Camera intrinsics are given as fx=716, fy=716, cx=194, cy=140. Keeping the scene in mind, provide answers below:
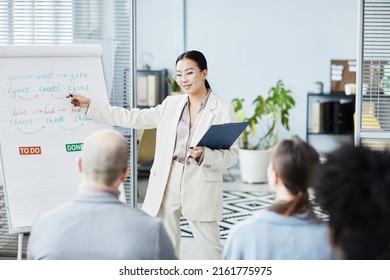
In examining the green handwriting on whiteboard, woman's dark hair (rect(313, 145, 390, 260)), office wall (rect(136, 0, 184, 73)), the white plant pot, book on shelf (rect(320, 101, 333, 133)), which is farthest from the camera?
office wall (rect(136, 0, 184, 73))

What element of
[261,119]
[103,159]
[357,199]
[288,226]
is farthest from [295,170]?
[261,119]

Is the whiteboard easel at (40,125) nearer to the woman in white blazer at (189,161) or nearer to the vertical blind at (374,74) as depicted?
the woman in white blazer at (189,161)

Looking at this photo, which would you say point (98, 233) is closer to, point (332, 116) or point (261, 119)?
point (261, 119)

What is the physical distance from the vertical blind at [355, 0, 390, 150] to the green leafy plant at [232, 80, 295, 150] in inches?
139

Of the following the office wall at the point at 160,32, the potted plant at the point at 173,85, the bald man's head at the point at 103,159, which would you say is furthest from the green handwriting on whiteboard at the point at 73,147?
the office wall at the point at 160,32

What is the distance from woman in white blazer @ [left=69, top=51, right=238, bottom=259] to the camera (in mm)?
3820

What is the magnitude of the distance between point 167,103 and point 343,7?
187 inches

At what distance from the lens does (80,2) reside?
4.45 m

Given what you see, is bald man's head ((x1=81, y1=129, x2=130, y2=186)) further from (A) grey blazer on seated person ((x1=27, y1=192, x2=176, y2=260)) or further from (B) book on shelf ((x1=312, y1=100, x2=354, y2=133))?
(B) book on shelf ((x1=312, y1=100, x2=354, y2=133))

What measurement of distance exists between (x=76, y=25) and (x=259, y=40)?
163 inches

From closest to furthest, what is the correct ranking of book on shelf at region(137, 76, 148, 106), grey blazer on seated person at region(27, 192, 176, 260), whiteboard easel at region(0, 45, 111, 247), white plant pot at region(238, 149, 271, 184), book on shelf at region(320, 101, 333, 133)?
grey blazer on seated person at region(27, 192, 176, 260)
whiteboard easel at region(0, 45, 111, 247)
white plant pot at region(238, 149, 271, 184)
book on shelf at region(320, 101, 333, 133)
book on shelf at region(137, 76, 148, 106)

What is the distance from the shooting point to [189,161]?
12.5ft

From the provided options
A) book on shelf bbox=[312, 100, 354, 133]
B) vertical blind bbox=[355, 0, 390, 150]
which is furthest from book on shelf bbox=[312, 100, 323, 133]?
vertical blind bbox=[355, 0, 390, 150]
